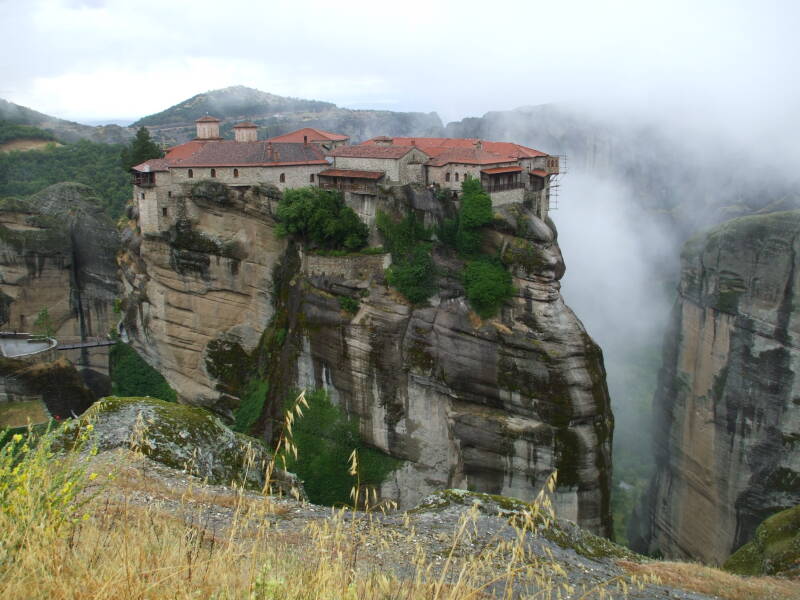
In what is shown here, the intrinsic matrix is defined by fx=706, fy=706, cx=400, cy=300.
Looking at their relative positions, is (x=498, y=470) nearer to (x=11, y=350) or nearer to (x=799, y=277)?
(x=799, y=277)

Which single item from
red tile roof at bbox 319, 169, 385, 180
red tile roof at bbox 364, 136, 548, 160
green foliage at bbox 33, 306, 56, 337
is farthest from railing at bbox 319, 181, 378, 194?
green foliage at bbox 33, 306, 56, 337

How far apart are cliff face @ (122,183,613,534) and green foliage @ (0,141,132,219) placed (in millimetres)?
19866

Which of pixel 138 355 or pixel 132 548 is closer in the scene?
pixel 132 548

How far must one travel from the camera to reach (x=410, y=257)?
75.3ft

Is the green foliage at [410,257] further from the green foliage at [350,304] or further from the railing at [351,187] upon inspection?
the green foliage at [350,304]

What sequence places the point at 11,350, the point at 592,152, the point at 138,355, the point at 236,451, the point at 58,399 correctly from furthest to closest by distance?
the point at 592,152
the point at 138,355
the point at 11,350
the point at 58,399
the point at 236,451

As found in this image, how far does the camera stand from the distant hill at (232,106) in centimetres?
9139

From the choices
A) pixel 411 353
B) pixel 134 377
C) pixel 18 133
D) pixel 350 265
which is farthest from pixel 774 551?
pixel 18 133

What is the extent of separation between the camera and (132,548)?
4.31 m

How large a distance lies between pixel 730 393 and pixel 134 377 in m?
23.1

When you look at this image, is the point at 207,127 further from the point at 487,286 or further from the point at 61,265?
the point at 487,286

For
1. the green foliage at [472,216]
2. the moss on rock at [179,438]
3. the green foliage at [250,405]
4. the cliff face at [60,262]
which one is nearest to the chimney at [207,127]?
the cliff face at [60,262]

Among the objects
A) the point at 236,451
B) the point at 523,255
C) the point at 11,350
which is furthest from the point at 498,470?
the point at 11,350

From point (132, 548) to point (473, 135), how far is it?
62.6 meters
